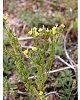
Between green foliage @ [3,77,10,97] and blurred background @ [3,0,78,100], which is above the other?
blurred background @ [3,0,78,100]

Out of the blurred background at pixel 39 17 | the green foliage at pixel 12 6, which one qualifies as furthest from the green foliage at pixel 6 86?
the green foliage at pixel 12 6

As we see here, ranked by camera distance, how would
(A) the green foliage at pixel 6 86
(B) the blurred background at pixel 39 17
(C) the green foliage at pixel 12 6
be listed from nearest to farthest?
(A) the green foliage at pixel 6 86 → (B) the blurred background at pixel 39 17 → (C) the green foliage at pixel 12 6

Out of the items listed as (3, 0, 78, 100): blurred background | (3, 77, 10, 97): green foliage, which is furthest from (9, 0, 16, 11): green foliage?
(3, 77, 10, 97): green foliage

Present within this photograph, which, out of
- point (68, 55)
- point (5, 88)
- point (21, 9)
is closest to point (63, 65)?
point (68, 55)

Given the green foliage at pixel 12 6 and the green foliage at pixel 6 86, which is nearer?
the green foliage at pixel 6 86

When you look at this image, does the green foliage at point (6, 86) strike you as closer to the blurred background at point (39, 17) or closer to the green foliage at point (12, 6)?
the blurred background at point (39, 17)

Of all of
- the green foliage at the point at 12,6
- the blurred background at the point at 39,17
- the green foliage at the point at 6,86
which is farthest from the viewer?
the green foliage at the point at 12,6

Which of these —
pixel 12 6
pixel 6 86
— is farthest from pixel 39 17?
pixel 6 86

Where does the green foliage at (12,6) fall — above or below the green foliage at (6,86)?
above

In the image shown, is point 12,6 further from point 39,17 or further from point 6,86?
point 6,86

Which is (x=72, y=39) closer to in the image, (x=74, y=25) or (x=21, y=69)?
(x=74, y=25)

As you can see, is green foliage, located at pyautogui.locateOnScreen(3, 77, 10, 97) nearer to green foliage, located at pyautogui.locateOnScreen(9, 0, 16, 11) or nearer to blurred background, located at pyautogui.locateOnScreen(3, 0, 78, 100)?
blurred background, located at pyautogui.locateOnScreen(3, 0, 78, 100)
